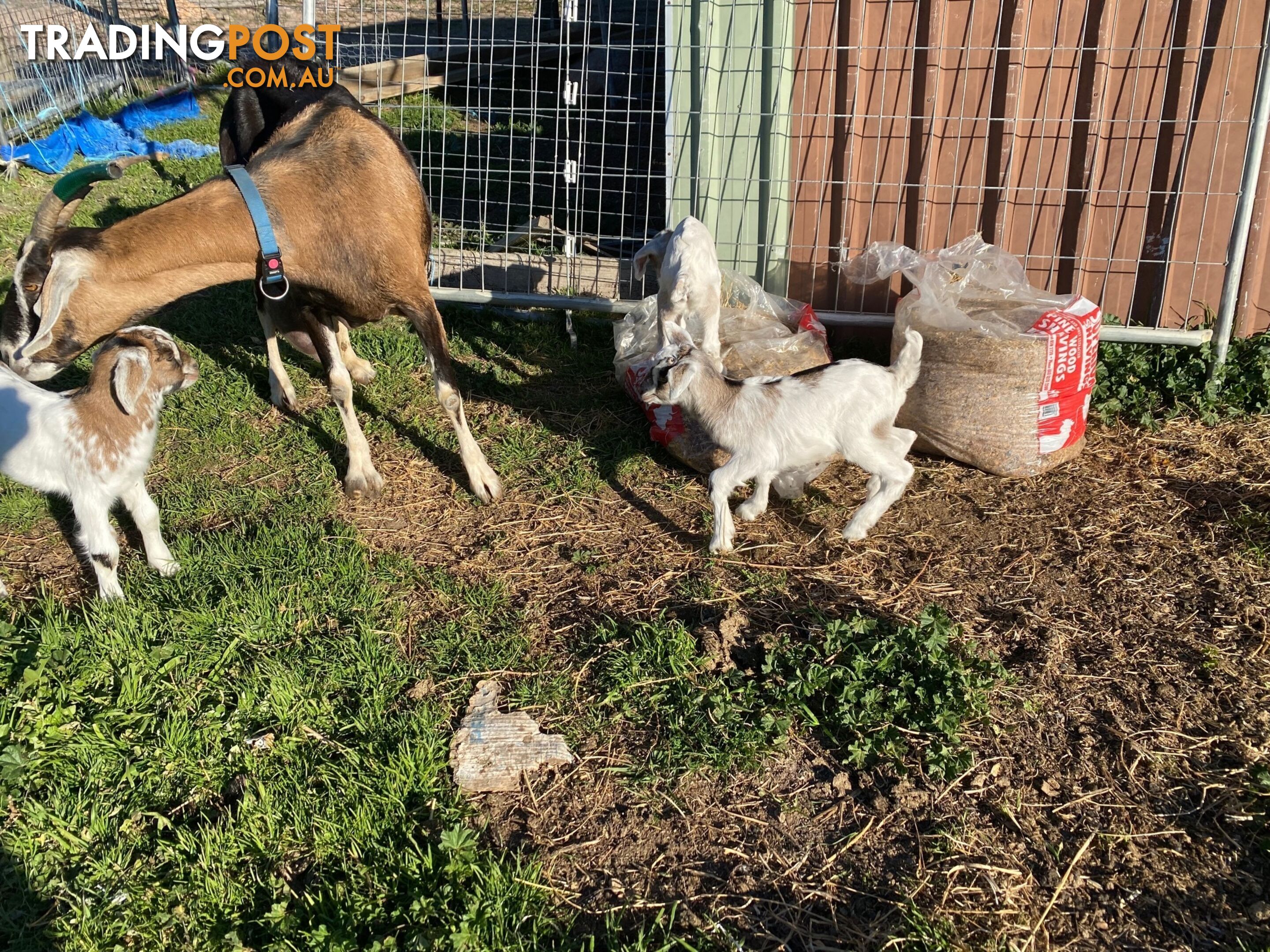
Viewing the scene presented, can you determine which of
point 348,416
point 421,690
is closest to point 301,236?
point 348,416

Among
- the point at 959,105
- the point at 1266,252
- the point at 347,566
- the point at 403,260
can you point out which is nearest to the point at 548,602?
the point at 347,566

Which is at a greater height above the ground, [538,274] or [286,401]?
[538,274]

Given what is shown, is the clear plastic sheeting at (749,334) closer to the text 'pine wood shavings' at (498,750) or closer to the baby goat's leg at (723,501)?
the baby goat's leg at (723,501)

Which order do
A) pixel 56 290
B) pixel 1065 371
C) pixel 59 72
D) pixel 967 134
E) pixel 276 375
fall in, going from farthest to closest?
pixel 59 72 < pixel 276 375 < pixel 967 134 < pixel 1065 371 < pixel 56 290

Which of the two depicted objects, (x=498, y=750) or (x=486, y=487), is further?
(x=486, y=487)

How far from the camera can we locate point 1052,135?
4.85 metres

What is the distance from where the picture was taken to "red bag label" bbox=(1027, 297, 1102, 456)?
4.08 m

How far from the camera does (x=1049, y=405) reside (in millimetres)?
4121

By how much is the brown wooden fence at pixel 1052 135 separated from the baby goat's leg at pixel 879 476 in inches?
71.9

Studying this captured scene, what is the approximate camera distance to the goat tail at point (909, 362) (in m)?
3.69

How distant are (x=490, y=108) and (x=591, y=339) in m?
1.49

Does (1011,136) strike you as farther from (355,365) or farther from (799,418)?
(355,365)

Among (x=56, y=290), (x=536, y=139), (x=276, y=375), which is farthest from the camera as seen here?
(x=536, y=139)

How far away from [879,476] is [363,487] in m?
2.31
